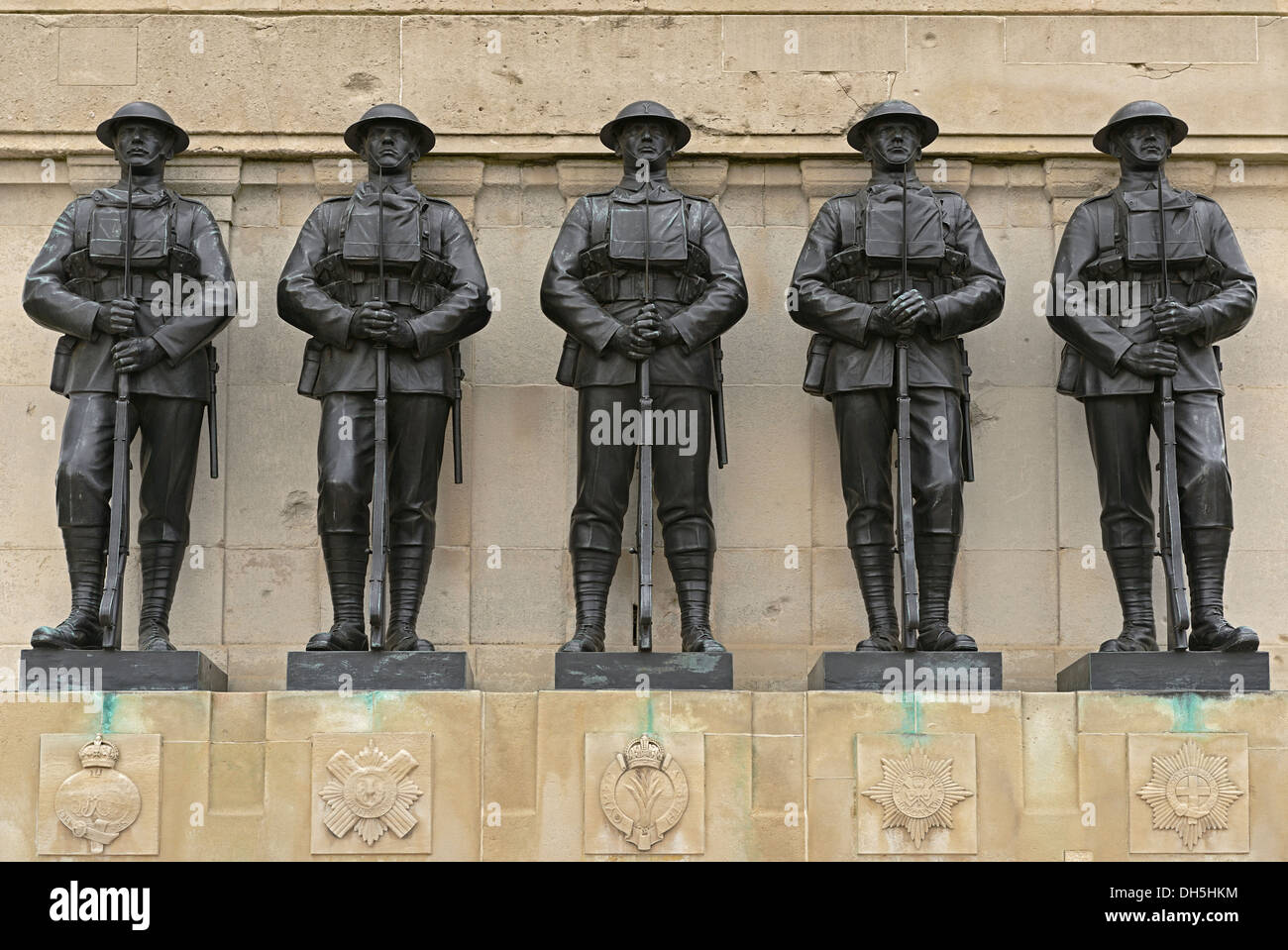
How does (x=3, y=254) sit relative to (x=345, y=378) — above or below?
above

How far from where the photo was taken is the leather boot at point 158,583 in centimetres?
1373

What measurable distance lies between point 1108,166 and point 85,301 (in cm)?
622

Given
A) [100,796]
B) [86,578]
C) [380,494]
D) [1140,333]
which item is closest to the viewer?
[100,796]

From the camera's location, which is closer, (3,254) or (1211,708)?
(1211,708)

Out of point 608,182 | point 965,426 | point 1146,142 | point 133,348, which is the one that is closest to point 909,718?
point 965,426

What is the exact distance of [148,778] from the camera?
12.8m

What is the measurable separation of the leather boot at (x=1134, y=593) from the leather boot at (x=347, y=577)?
161 inches

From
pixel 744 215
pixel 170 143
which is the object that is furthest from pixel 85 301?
pixel 744 215

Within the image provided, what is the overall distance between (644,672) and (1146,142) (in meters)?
4.19

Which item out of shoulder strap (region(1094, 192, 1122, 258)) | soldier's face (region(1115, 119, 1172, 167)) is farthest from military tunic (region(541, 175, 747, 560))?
soldier's face (region(1115, 119, 1172, 167))

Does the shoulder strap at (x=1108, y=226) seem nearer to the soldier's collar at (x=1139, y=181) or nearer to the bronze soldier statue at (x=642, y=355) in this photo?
the soldier's collar at (x=1139, y=181)

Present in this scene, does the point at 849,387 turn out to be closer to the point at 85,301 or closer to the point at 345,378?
the point at 345,378

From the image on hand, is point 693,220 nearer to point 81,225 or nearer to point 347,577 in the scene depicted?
point 347,577

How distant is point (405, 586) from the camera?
13.6 m
